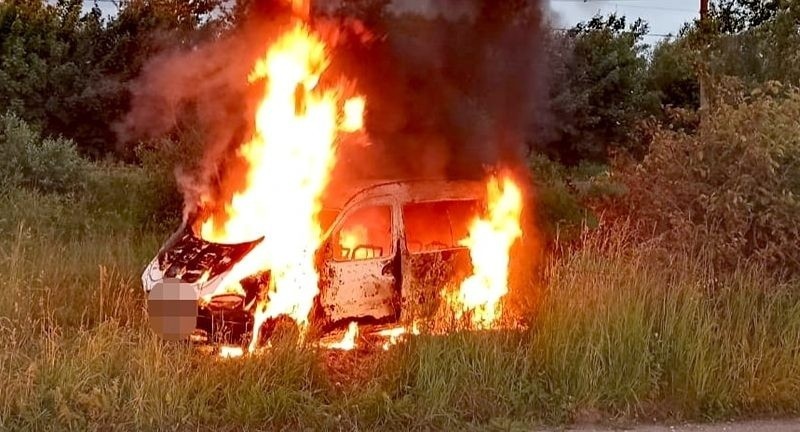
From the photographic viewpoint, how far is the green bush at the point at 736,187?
7160 mm

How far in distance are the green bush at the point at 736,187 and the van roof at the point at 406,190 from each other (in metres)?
1.80

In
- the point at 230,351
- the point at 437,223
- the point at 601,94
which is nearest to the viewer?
the point at 230,351

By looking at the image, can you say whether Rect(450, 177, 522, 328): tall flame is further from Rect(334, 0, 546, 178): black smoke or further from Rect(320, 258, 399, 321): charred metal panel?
Rect(334, 0, 546, 178): black smoke

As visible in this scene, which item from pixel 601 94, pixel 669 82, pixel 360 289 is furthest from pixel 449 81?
pixel 669 82

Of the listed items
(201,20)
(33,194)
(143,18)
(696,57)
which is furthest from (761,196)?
(143,18)

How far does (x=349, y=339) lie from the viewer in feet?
23.4

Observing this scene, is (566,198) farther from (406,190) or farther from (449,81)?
(406,190)

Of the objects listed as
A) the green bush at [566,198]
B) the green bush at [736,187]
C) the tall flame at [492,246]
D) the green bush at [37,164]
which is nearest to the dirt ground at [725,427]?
the tall flame at [492,246]

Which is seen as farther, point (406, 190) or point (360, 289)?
point (406, 190)

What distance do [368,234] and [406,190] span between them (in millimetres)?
605

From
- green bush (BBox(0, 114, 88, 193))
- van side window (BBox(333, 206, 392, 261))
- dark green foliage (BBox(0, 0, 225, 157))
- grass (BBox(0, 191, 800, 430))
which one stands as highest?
dark green foliage (BBox(0, 0, 225, 157))

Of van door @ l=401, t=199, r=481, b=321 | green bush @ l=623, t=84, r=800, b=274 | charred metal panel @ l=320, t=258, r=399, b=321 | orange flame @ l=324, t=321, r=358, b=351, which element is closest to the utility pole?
green bush @ l=623, t=84, r=800, b=274

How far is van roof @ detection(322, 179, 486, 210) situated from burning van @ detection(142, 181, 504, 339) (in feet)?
0.04

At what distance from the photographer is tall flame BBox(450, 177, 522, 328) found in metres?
7.57
